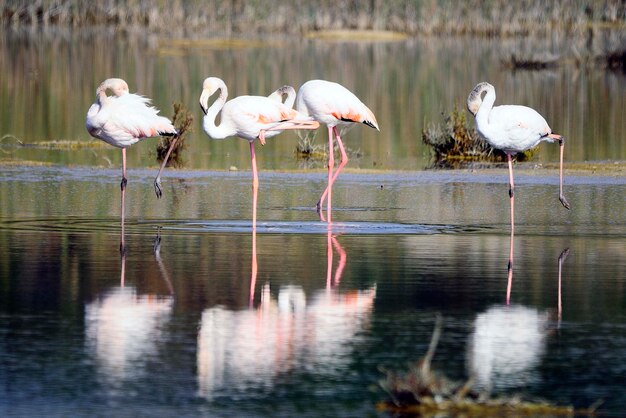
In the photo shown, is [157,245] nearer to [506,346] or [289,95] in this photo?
[289,95]

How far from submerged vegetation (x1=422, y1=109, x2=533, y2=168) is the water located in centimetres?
44

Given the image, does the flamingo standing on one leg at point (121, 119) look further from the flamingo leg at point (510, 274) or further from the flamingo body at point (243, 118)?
the flamingo leg at point (510, 274)

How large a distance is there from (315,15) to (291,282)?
55.6 m

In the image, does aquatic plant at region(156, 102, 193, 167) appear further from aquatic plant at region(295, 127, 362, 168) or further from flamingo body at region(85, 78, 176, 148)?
flamingo body at region(85, 78, 176, 148)

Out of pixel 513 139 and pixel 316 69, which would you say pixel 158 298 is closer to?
pixel 513 139

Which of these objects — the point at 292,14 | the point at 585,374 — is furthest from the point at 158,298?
the point at 292,14

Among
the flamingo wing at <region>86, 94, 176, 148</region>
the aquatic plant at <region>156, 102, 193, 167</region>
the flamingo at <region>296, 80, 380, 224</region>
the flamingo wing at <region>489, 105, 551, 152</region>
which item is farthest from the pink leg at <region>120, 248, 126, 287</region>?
the aquatic plant at <region>156, 102, 193, 167</region>

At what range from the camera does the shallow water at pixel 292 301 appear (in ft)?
24.9

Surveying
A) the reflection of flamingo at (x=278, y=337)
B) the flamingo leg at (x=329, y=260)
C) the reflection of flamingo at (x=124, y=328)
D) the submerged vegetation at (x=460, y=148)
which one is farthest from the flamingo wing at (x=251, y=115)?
the submerged vegetation at (x=460, y=148)

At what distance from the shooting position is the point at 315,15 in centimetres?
6569

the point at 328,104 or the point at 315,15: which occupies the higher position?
the point at 315,15

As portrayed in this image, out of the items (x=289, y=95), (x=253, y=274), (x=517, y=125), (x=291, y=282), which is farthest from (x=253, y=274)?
(x=289, y=95)

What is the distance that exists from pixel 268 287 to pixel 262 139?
421 centimetres

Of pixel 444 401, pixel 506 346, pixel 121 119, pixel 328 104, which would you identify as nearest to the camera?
pixel 444 401
